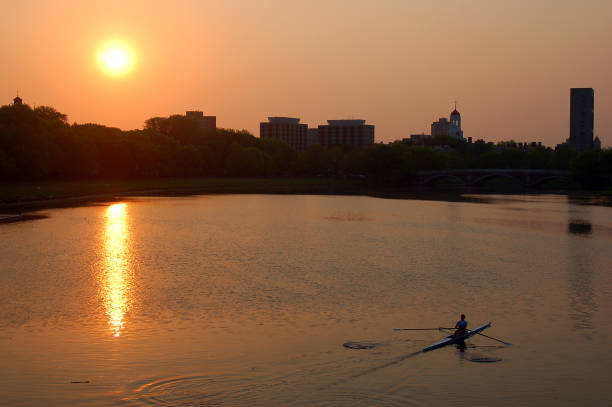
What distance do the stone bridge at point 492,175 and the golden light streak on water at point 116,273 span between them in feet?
296

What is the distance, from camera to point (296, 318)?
2162 cm

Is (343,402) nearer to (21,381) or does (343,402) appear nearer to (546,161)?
(21,381)

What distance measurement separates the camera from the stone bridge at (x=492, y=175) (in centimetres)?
12150

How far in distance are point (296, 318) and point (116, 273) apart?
470 inches

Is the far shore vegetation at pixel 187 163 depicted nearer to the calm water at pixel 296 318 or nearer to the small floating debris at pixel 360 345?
the calm water at pixel 296 318

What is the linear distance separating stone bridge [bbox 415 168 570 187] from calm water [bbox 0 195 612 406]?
81.3 m

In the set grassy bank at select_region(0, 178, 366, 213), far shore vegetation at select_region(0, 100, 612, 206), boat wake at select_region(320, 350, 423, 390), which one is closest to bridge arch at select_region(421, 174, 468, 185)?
far shore vegetation at select_region(0, 100, 612, 206)

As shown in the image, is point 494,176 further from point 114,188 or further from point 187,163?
point 114,188

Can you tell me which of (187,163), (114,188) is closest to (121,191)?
(114,188)

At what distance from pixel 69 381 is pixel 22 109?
3454 inches

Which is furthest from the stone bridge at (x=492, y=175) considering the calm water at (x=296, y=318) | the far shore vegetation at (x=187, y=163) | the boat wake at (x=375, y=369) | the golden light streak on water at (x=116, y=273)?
the boat wake at (x=375, y=369)

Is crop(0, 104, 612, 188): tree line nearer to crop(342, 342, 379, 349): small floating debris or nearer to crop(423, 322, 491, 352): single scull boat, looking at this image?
crop(342, 342, 379, 349): small floating debris

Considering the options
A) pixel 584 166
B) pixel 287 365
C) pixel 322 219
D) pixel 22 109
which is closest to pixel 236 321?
pixel 287 365

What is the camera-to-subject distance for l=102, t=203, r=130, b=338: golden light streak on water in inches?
855
